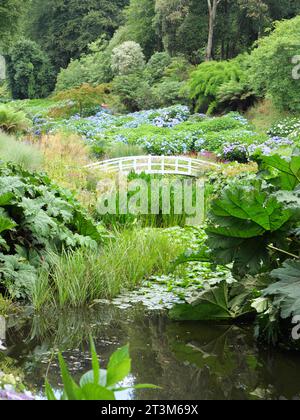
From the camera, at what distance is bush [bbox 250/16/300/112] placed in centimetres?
1819

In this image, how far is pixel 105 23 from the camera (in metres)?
36.6

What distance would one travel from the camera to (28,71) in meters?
34.7

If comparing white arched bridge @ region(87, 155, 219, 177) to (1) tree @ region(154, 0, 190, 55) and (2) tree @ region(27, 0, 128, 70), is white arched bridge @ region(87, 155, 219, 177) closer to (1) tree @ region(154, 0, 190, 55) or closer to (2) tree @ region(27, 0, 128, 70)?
(1) tree @ region(154, 0, 190, 55)

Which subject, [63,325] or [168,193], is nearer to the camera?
[63,325]

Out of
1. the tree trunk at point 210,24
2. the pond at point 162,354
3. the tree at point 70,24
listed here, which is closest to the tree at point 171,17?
the tree trunk at point 210,24

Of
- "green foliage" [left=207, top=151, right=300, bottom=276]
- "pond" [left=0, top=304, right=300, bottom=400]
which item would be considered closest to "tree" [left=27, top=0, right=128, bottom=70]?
"pond" [left=0, top=304, right=300, bottom=400]

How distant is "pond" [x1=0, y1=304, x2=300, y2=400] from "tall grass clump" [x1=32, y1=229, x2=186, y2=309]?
0.18 meters

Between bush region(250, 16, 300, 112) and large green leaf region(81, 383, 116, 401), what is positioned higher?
bush region(250, 16, 300, 112)

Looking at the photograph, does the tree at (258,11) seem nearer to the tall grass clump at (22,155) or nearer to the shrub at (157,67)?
the shrub at (157,67)

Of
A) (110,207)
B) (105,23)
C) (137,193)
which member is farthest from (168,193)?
(105,23)

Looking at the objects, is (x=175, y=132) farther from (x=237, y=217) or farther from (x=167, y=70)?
(x=237, y=217)

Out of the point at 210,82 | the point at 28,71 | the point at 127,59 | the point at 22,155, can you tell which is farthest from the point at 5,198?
A: the point at 28,71
